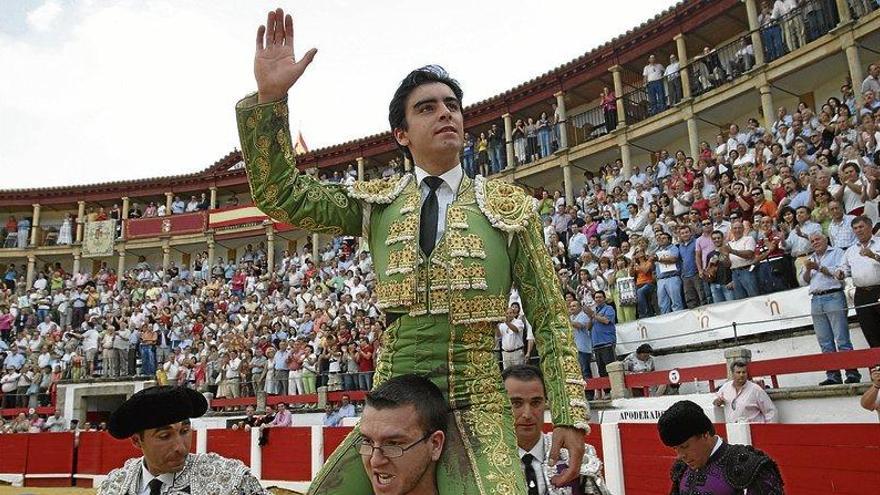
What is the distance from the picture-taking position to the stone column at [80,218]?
28.4 m

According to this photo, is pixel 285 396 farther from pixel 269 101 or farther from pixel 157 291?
pixel 269 101

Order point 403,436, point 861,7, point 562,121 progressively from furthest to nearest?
point 562,121 → point 861,7 → point 403,436

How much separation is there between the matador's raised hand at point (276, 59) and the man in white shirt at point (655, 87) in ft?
52.8

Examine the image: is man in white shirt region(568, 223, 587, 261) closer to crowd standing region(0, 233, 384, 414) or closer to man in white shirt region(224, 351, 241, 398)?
crowd standing region(0, 233, 384, 414)

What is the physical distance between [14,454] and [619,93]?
598 inches

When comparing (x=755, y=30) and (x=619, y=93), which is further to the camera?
(x=619, y=93)

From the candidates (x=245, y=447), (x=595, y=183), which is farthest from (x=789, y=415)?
(x=595, y=183)

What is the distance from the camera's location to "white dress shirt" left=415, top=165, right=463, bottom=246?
2.05 meters

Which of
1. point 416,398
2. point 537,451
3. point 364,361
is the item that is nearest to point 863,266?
point 537,451

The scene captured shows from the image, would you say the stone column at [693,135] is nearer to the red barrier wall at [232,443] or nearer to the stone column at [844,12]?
the stone column at [844,12]

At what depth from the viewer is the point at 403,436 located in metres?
1.69

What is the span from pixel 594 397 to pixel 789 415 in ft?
8.89

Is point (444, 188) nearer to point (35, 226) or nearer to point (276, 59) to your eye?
point (276, 59)

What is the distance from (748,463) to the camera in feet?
11.4
